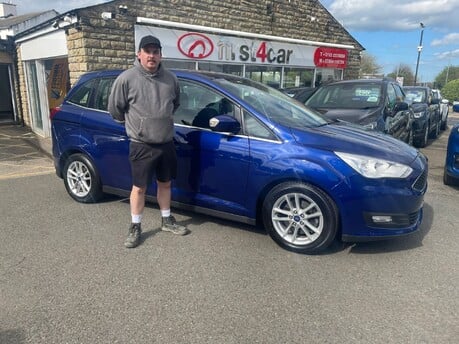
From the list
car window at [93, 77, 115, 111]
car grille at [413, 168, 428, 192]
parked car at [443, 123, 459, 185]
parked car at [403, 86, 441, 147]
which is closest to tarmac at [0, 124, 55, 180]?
car window at [93, 77, 115, 111]

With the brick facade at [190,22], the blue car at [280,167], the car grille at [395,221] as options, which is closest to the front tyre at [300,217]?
the blue car at [280,167]

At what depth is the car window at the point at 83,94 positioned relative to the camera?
4.67m

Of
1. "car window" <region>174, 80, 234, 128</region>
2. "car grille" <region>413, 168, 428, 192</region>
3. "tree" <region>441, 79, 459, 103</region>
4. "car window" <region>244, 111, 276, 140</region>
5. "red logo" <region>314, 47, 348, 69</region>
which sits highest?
"red logo" <region>314, 47, 348, 69</region>

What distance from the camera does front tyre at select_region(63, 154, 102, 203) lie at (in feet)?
15.4

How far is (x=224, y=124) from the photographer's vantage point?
352cm

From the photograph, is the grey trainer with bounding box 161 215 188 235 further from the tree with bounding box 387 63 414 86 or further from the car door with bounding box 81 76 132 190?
the tree with bounding box 387 63 414 86

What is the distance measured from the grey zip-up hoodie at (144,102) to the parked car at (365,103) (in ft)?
11.6

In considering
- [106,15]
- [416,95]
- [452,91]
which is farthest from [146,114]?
[452,91]

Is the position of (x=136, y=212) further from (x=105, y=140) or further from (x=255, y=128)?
(x=255, y=128)

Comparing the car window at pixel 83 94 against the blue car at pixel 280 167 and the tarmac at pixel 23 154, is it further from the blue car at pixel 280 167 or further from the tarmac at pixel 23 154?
the tarmac at pixel 23 154

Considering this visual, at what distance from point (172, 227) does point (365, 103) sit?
441cm

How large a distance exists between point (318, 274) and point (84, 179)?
10.2 feet

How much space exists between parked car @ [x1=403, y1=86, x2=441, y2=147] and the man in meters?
7.60

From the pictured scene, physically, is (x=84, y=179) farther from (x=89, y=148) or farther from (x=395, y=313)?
(x=395, y=313)
